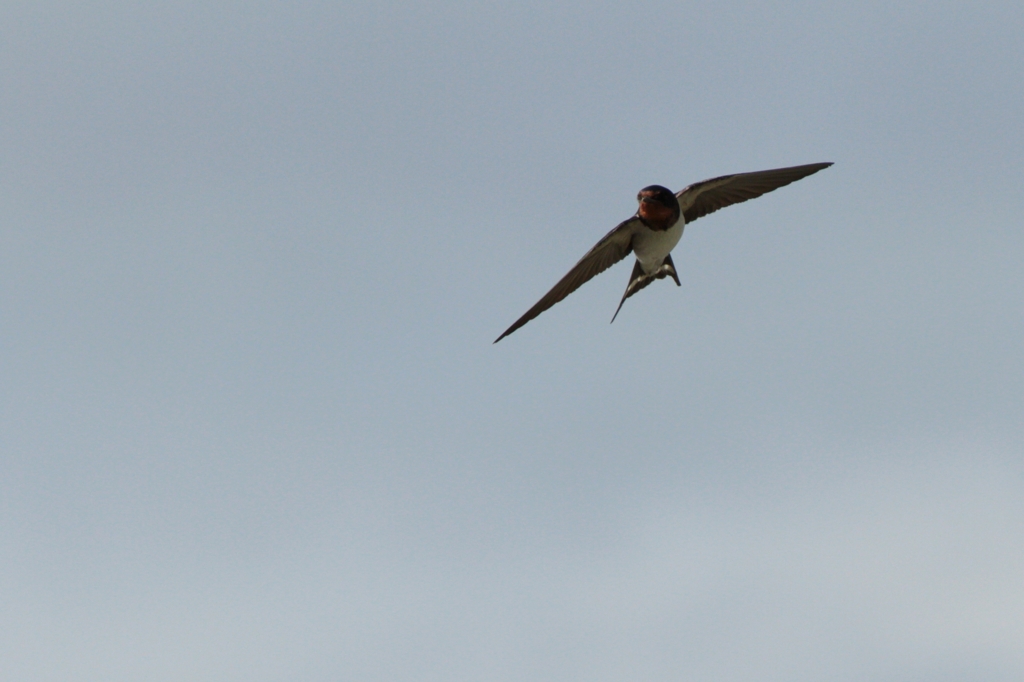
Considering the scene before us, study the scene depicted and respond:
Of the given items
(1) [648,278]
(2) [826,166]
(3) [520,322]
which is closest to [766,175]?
(2) [826,166]

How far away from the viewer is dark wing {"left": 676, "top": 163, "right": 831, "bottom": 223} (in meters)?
16.6

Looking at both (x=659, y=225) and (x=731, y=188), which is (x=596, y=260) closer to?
(x=659, y=225)

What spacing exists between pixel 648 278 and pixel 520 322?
325 cm

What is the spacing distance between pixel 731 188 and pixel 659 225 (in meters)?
1.71

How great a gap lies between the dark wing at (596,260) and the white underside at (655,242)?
125 millimetres

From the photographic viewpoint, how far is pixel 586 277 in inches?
635

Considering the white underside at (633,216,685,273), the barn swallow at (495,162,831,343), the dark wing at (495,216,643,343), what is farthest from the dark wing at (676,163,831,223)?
the dark wing at (495,216,643,343)

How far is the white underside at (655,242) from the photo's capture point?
635 inches

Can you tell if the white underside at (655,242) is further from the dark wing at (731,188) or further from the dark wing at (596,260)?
the dark wing at (731,188)

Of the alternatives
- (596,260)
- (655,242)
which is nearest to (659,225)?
(655,242)

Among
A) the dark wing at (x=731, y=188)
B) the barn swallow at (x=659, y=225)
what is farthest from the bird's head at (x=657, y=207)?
the dark wing at (x=731, y=188)

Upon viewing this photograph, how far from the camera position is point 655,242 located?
16.2m

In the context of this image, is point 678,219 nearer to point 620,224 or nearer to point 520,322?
point 620,224

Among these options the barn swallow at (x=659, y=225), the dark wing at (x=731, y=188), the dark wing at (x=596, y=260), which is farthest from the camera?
the dark wing at (x=731, y=188)
